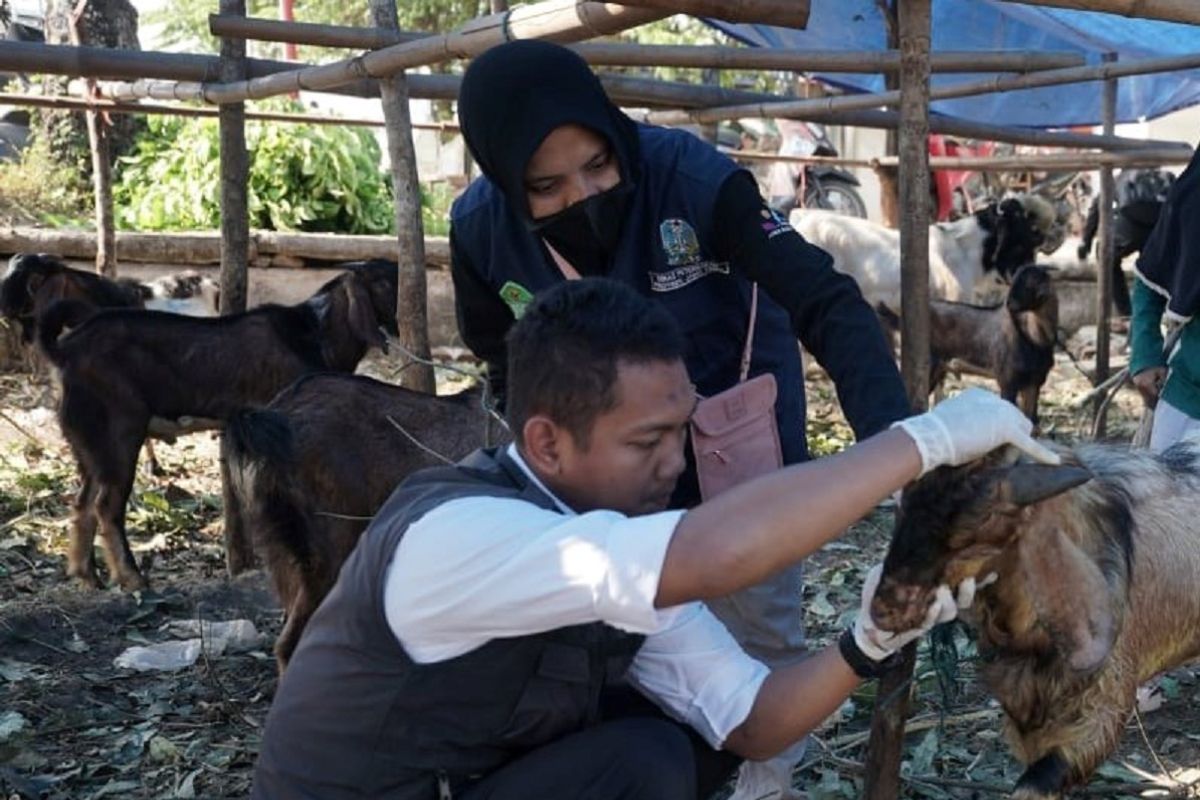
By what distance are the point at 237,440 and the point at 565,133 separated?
2.58 meters

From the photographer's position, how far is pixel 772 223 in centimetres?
331

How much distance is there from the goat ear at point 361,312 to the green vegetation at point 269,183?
5.28 meters

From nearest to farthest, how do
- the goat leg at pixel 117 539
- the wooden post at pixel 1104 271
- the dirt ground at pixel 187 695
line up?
the dirt ground at pixel 187 695 < the goat leg at pixel 117 539 < the wooden post at pixel 1104 271

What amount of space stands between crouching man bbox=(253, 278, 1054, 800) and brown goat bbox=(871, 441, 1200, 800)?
4.0 inches

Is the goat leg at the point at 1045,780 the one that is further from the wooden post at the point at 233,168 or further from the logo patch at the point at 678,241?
the wooden post at the point at 233,168

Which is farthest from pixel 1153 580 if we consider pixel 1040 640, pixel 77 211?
pixel 77 211

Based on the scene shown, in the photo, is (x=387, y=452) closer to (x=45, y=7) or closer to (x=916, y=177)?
(x=916, y=177)

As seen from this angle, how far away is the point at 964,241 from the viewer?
41.2 ft

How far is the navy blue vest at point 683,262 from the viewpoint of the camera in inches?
133

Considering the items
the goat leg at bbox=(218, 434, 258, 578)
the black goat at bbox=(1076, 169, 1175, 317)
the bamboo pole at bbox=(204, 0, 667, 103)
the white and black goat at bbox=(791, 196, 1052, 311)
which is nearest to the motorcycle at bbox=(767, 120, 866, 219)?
the black goat at bbox=(1076, 169, 1175, 317)

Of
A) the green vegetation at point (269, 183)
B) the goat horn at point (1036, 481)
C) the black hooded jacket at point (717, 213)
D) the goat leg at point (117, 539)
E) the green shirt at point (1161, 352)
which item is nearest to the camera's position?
the goat horn at point (1036, 481)

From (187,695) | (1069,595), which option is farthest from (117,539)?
Answer: (1069,595)

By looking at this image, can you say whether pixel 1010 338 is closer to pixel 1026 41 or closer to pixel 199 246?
pixel 1026 41

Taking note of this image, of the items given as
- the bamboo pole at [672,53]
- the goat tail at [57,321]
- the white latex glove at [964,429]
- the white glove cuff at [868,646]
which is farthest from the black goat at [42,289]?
the white latex glove at [964,429]
